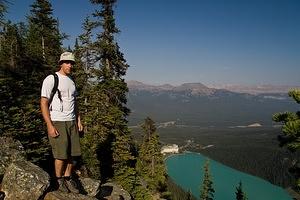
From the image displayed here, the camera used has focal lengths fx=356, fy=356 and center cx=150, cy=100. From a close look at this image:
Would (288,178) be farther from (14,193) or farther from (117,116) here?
(14,193)

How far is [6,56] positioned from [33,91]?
29.8 feet

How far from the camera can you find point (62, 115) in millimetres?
9445

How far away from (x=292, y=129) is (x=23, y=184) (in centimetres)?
1125

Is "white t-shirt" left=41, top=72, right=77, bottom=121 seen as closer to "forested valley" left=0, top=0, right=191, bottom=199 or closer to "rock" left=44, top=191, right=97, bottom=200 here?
"rock" left=44, top=191, right=97, bottom=200

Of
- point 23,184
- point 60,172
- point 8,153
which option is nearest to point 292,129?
point 60,172

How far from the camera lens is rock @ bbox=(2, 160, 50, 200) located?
9805mm

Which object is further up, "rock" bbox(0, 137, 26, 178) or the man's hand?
the man's hand

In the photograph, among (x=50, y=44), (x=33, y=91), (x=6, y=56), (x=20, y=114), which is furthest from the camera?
(x=50, y=44)

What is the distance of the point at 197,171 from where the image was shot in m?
193

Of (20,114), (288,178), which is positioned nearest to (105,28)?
(20,114)

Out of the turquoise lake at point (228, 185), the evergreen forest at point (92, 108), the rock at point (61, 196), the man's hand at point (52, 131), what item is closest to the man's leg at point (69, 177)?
the rock at point (61, 196)

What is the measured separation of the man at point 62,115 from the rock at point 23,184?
0.57m

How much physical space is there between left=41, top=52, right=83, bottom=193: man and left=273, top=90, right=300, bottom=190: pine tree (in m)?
9.87

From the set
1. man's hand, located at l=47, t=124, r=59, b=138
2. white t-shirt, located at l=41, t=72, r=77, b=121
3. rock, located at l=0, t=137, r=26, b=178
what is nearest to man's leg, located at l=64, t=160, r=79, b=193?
man's hand, located at l=47, t=124, r=59, b=138
